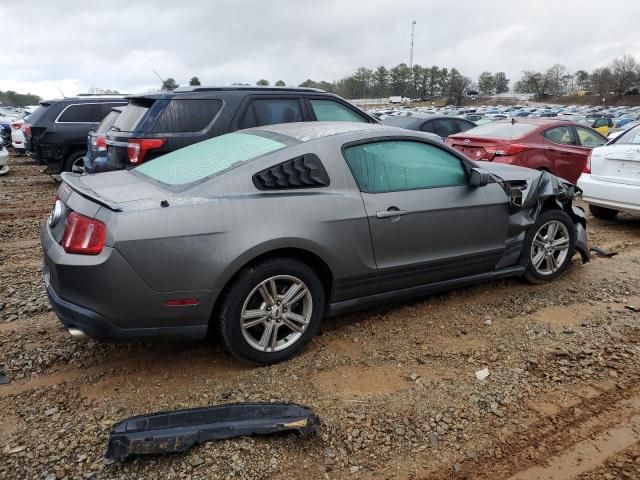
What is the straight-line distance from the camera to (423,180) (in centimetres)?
399

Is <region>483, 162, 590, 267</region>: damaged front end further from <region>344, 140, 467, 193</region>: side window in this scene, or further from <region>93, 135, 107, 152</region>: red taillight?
<region>93, 135, 107, 152</region>: red taillight

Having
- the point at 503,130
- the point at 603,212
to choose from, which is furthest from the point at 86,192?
the point at 503,130

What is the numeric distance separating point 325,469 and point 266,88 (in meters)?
4.94

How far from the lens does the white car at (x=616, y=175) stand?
259 inches

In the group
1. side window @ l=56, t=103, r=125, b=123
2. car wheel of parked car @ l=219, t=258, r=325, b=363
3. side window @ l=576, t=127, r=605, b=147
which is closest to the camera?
car wheel of parked car @ l=219, t=258, r=325, b=363

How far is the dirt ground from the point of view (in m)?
2.58

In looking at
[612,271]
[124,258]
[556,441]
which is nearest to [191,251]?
[124,258]

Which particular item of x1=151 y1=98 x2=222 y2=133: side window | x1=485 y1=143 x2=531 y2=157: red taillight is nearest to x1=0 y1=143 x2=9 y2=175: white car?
x1=151 y1=98 x2=222 y2=133: side window

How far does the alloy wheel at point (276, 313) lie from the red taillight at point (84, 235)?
0.90 m

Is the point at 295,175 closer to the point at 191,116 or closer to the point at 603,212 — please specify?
the point at 191,116

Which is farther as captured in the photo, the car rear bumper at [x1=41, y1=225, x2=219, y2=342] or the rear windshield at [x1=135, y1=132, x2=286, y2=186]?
the rear windshield at [x1=135, y1=132, x2=286, y2=186]

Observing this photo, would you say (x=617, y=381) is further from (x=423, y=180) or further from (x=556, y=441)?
(x=423, y=180)

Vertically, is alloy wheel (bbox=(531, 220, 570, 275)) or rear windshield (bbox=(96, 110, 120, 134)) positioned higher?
rear windshield (bbox=(96, 110, 120, 134))

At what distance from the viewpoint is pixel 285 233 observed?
3.23 meters
